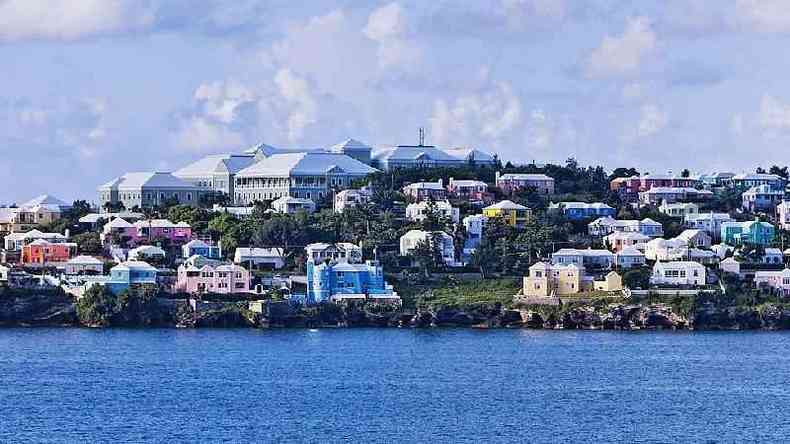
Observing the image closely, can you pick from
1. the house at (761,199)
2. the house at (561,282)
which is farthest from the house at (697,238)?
the house at (761,199)

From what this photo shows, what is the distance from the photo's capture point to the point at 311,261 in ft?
292

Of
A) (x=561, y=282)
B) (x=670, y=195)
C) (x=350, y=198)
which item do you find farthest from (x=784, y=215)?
(x=561, y=282)

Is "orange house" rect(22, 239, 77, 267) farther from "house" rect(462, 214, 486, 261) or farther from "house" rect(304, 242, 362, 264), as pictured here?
"house" rect(462, 214, 486, 261)

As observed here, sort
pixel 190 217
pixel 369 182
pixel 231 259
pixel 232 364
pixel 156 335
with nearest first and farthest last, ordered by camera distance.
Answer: pixel 232 364 < pixel 156 335 < pixel 231 259 < pixel 190 217 < pixel 369 182

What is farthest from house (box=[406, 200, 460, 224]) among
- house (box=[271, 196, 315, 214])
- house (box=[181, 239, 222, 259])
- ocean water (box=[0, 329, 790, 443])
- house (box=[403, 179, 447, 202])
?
ocean water (box=[0, 329, 790, 443])

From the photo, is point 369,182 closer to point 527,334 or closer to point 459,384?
point 527,334

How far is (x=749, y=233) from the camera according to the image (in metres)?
103

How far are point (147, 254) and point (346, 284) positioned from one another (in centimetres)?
1101

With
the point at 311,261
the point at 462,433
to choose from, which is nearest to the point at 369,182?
the point at 311,261

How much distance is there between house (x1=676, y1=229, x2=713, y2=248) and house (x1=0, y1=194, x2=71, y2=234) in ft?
98.9

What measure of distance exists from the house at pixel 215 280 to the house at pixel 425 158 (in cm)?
3209

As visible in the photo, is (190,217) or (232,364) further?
(190,217)

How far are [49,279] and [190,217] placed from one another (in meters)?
16.5

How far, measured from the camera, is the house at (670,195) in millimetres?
114938
